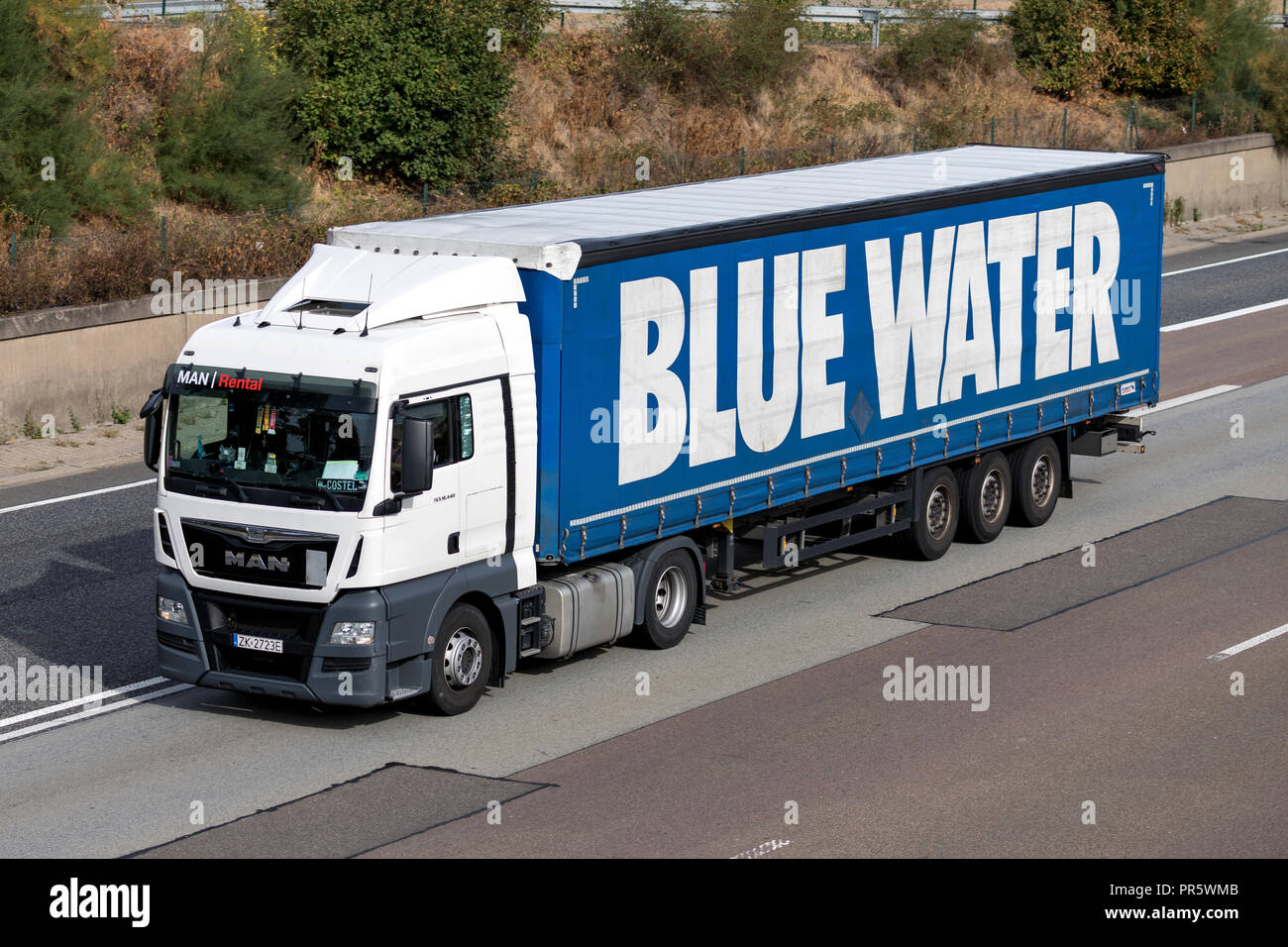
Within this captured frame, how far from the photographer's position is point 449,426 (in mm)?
12945

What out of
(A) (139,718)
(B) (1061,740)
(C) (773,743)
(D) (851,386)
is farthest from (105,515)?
(B) (1061,740)

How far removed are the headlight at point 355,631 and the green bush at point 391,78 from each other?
2122 centimetres

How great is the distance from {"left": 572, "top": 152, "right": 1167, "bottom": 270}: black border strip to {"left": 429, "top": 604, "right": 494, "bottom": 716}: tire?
272cm

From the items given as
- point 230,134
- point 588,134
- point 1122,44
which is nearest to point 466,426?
point 230,134

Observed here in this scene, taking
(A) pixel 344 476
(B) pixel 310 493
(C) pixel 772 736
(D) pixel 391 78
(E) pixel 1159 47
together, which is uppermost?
(E) pixel 1159 47

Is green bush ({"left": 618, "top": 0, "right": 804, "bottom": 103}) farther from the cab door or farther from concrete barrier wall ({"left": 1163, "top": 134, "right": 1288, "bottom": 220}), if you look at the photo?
the cab door

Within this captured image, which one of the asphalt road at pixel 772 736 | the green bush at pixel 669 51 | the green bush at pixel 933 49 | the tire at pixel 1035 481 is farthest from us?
the green bush at pixel 933 49

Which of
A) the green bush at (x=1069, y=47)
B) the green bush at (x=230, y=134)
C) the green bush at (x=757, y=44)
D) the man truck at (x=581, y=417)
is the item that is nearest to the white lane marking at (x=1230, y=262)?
the green bush at (x=1069, y=47)

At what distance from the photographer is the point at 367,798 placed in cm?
1173

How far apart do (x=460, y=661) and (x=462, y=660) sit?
0.03 metres

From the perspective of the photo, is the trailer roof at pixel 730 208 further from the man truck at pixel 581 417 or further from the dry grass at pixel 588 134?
the dry grass at pixel 588 134

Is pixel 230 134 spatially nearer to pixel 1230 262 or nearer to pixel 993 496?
pixel 993 496

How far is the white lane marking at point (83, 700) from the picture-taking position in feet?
43.9
